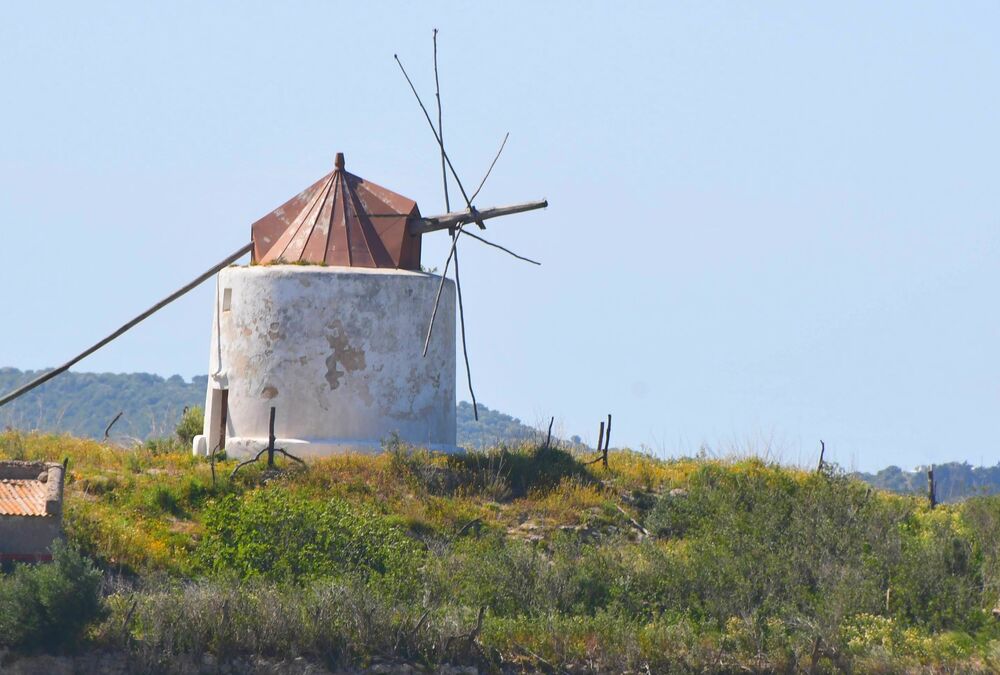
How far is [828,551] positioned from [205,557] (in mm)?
9056

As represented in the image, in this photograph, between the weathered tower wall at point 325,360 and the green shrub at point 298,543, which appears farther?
the weathered tower wall at point 325,360

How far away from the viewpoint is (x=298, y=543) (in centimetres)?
2295

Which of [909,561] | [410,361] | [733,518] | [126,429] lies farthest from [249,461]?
[126,429]

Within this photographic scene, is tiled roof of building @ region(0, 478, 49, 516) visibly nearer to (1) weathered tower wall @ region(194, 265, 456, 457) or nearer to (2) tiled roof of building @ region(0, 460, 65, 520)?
(2) tiled roof of building @ region(0, 460, 65, 520)

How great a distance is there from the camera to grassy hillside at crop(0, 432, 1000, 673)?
20.7 metres

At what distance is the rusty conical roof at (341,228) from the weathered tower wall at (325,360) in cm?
79

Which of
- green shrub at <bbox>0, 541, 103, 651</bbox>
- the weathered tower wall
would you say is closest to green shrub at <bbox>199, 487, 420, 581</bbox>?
green shrub at <bbox>0, 541, 103, 651</bbox>

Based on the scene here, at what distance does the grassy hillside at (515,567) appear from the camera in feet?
67.9

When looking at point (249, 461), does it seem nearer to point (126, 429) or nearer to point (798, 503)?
point (798, 503)

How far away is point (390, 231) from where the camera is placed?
98.0 ft

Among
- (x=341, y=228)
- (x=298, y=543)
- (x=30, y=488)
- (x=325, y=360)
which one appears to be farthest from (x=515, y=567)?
(x=341, y=228)

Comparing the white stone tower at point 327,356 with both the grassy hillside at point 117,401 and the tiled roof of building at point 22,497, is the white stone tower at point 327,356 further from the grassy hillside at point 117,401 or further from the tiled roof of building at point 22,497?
the grassy hillside at point 117,401

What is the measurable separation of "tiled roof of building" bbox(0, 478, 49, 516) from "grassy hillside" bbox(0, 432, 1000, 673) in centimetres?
81

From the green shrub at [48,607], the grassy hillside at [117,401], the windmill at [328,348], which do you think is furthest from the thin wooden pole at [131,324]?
the grassy hillside at [117,401]
